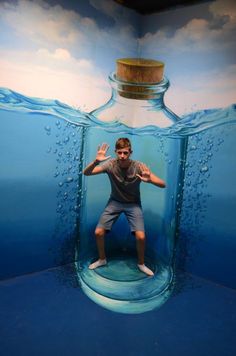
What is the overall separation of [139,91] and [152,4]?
84cm

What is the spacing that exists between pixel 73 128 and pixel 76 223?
3.06ft

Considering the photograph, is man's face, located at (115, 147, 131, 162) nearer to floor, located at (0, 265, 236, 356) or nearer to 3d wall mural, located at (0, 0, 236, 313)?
3d wall mural, located at (0, 0, 236, 313)

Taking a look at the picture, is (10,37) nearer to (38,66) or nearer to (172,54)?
(38,66)

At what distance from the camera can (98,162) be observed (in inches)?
108

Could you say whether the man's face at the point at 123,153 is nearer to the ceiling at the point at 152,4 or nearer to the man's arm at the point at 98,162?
A: the man's arm at the point at 98,162

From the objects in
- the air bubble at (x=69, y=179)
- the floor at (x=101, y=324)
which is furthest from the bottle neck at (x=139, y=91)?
the floor at (x=101, y=324)

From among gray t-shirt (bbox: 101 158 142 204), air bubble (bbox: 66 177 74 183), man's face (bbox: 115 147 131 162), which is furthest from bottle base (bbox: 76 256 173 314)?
man's face (bbox: 115 147 131 162)

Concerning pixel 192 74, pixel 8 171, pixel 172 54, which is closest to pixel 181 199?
pixel 192 74

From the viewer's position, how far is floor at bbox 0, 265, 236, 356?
1.96 meters

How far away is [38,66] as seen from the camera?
8.50ft

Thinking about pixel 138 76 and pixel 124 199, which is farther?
pixel 124 199

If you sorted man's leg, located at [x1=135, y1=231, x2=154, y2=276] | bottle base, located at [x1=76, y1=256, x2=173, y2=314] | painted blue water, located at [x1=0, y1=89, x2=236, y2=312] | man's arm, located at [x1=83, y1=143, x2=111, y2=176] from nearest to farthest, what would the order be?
bottle base, located at [x1=76, y1=256, x2=173, y2=314]
painted blue water, located at [x1=0, y1=89, x2=236, y2=312]
man's arm, located at [x1=83, y1=143, x2=111, y2=176]
man's leg, located at [x1=135, y1=231, x2=154, y2=276]

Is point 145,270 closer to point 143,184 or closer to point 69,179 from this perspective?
point 143,184

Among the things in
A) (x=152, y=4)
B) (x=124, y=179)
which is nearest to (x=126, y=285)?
(x=124, y=179)
